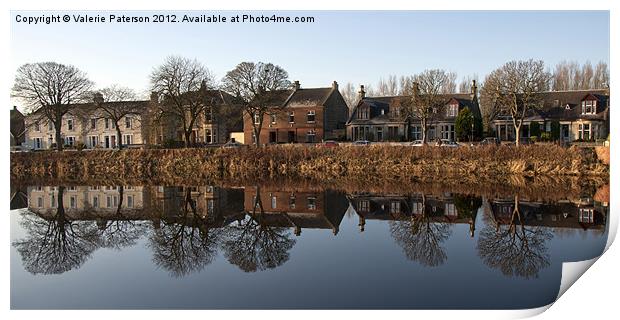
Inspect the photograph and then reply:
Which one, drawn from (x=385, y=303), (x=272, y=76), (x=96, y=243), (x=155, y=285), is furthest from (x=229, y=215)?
(x=272, y=76)

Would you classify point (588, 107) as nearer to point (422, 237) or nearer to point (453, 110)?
point (453, 110)

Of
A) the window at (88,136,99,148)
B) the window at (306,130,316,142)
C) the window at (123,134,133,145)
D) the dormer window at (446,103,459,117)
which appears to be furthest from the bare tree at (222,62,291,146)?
the window at (88,136,99,148)

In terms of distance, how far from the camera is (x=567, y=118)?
144 feet

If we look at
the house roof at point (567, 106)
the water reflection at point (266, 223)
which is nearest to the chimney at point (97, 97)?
the water reflection at point (266, 223)

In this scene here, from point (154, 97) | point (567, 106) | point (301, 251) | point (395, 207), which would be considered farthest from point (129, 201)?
point (567, 106)

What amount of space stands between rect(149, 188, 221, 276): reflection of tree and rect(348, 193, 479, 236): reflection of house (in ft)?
14.5

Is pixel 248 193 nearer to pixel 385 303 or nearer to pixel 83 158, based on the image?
pixel 385 303

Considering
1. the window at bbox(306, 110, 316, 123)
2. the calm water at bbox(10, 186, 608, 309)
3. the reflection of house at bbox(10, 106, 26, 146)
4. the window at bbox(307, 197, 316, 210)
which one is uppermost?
the window at bbox(306, 110, 316, 123)

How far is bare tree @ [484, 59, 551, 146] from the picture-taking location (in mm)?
38781

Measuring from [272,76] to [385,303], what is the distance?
35.3 m

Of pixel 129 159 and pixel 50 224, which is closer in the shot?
pixel 50 224

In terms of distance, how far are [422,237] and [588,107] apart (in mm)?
37562

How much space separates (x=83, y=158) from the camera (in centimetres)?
3262

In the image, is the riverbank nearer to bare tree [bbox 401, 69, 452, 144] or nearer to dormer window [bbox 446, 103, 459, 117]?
bare tree [bbox 401, 69, 452, 144]
